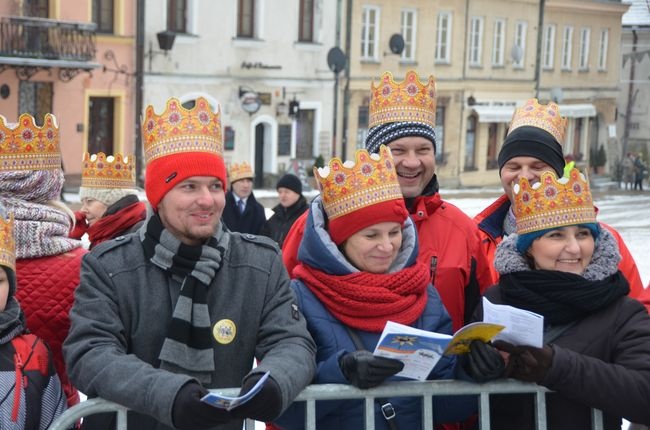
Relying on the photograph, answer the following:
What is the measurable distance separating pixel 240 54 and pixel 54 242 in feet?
79.9

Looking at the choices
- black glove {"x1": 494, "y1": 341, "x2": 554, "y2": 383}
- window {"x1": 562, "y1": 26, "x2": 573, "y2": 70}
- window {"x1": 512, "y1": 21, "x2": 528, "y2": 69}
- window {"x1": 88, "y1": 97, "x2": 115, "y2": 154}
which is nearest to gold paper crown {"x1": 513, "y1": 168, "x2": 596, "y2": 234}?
black glove {"x1": 494, "y1": 341, "x2": 554, "y2": 383}

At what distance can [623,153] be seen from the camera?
4359 centimetres

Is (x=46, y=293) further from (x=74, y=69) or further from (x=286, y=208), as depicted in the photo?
(x=74, y=69)

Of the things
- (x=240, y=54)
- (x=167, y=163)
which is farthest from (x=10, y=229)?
(x=240, y=54)

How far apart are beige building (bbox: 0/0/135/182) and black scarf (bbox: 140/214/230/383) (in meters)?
20.5

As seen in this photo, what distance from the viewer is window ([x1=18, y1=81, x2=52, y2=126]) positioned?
24.4m

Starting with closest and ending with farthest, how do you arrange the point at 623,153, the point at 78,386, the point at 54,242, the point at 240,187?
1. the point at 78,386
2. the point at 54,242
3. the point at 240,187
4. the point at 623,153

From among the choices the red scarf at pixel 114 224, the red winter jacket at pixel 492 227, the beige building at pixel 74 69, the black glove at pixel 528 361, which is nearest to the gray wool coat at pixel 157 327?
the black glove at pixel 528 361

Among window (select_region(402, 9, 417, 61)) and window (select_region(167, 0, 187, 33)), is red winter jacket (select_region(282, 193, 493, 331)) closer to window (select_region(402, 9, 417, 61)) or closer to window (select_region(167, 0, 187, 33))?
window (select_region(167, 0, 187, 33))

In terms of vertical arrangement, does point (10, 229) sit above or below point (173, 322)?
above

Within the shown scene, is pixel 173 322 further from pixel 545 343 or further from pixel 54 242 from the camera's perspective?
pixel 545 343

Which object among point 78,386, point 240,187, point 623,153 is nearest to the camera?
point 78,386

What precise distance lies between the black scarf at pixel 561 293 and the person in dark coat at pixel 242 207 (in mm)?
7545

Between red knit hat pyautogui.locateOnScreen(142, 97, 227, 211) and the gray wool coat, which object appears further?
red knit hat pyautogui.locateOnScreen(142, 97, 227, 211)
